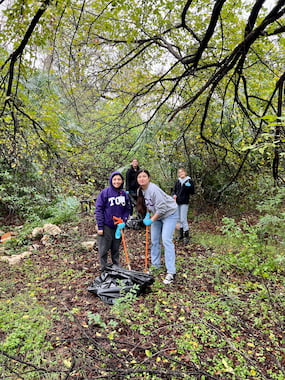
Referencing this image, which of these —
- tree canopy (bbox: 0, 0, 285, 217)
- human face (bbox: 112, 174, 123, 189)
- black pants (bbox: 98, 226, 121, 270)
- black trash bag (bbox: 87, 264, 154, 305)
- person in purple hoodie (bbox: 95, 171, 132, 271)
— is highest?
tree canopy (bbox: 0, 0, 285, 217)

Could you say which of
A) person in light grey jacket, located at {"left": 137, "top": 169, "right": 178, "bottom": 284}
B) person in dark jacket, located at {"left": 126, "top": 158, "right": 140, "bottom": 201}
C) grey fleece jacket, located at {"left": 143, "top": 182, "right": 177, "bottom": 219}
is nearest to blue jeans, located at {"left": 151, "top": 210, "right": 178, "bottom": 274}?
person in light grey jacket, located at {"left": 137, "top": 169, "right": 178, "bottom": 284}

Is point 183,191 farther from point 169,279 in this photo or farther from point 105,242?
point 105,242

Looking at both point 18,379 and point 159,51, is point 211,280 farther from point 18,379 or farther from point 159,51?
point 159,51

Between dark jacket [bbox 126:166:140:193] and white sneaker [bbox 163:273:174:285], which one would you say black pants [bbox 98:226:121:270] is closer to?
white sneaker [bbox 163:273:174:285]

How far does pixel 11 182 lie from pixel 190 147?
19.7ft

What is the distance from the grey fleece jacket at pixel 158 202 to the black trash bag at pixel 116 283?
40.1 inches

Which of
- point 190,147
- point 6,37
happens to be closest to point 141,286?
point 6,37

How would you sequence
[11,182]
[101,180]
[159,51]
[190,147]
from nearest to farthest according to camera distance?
[159,51] → [101,180] → [190,147] → [11,182]

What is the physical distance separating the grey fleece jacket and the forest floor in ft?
3.84

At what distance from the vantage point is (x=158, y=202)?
12.7 feet

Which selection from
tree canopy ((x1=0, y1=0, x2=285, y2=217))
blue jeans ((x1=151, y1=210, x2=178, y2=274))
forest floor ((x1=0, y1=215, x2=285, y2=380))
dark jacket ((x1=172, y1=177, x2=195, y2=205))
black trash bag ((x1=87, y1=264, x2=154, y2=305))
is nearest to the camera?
forest floor ((x1=0, y1=215, x2=285, y2=380))

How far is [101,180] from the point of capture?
240 inches

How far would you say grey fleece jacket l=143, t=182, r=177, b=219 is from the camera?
3.88 meters

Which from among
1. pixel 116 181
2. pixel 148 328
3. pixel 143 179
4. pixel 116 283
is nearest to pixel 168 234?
pixel 143 179
